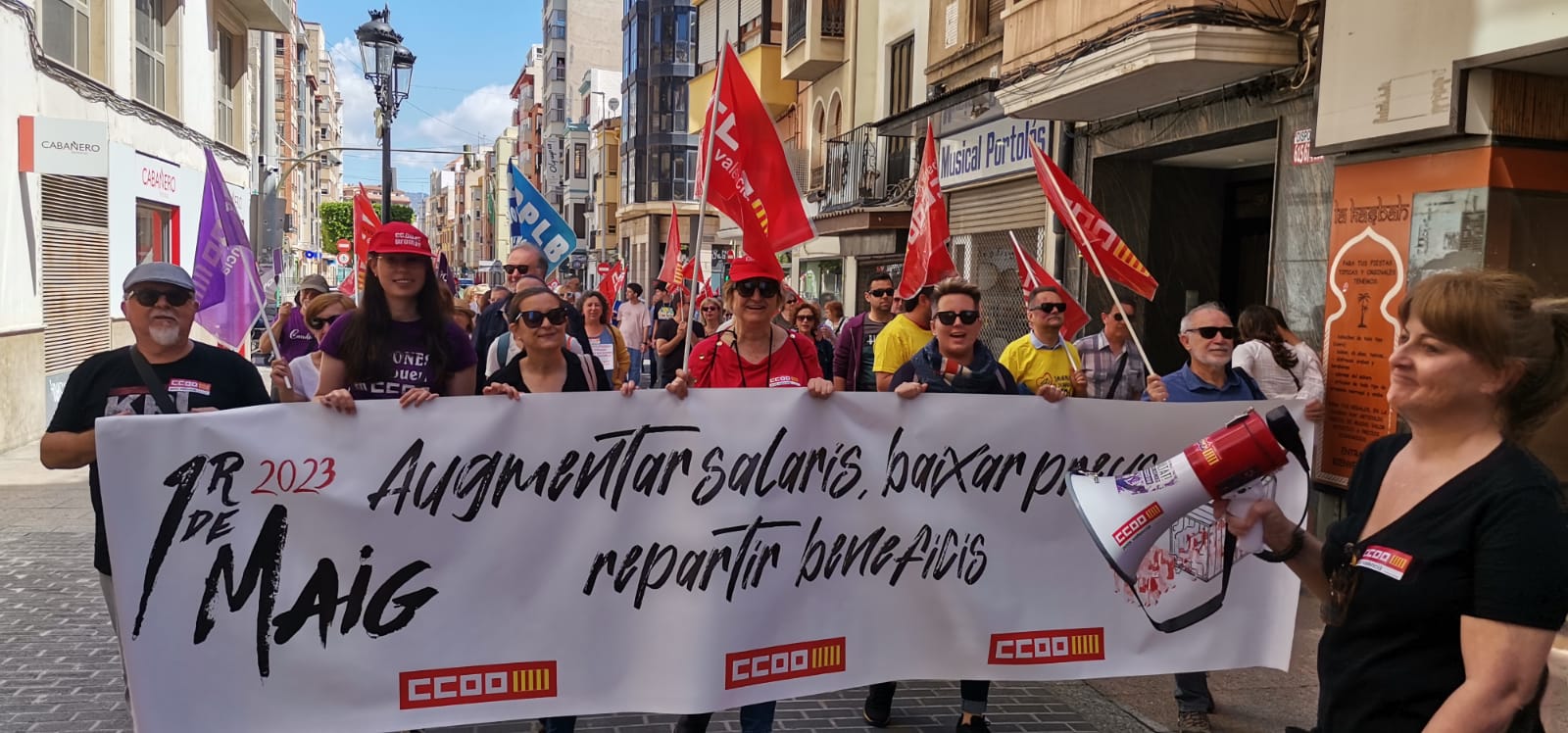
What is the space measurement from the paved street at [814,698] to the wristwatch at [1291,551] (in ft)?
8.64

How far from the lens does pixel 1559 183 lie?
23.2ft

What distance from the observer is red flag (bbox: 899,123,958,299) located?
306 inches

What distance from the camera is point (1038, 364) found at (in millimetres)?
6223

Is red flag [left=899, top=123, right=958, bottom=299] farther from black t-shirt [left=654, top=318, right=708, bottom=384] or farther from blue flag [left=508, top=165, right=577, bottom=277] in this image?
black t-shirt [left=654, top=318, right=708, bottom=384]

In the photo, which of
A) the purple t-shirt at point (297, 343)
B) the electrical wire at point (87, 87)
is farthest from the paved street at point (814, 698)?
the electrical wire at point (87, 87)

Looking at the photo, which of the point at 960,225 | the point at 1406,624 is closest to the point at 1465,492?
the point at 1406,624

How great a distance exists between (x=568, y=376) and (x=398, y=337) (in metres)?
0.66

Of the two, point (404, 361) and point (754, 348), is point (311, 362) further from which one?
point (754, 348)

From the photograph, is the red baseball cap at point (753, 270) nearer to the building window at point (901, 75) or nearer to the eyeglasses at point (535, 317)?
the eyeglasses at point (535, 317)

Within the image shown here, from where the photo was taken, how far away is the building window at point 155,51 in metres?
16.7

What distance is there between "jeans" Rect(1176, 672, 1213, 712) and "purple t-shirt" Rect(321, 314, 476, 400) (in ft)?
10.6

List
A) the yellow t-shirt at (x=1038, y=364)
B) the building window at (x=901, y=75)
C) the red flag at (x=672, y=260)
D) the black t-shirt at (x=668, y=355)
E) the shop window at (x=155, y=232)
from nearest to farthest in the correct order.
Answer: the yellow t-shirt at (x=1038, y=364) < the red flag at (x=672, y=260) < the black t-shirt at (x=668, y=355) < the shop window at (x=155, y=232) < the building window at (x=901, y=75)

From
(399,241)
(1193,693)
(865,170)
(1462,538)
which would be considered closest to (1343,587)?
(1462,538)

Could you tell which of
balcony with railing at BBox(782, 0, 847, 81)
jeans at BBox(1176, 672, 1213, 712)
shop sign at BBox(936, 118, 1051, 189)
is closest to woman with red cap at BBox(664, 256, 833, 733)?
jeans at BBox(1176, 672, 1213, 712)
